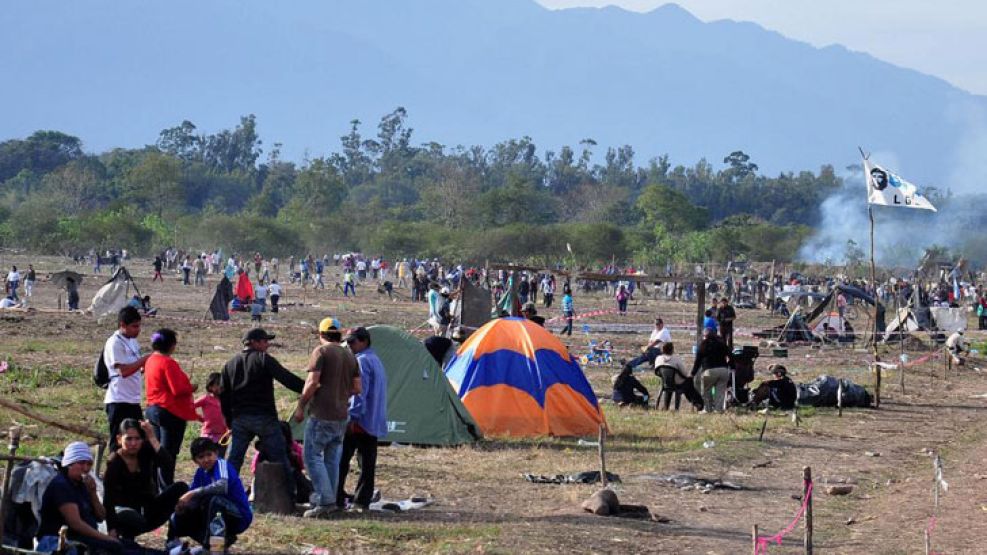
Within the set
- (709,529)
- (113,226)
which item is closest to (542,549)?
(709,529)

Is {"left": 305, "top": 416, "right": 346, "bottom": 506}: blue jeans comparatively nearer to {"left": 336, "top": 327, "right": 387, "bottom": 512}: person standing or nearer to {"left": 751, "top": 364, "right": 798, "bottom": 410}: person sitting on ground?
{"left": 336, "top": 327, "right": 387, "bottom": 512}: person standing

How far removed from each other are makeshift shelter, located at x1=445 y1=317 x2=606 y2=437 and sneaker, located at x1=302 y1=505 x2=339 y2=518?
234 inches

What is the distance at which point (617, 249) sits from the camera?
9012 centimetres

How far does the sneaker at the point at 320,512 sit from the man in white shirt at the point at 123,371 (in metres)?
1.70

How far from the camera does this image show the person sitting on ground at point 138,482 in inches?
384

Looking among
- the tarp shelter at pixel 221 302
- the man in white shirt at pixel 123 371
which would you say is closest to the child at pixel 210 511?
the man in white shirt at pixel 123 371

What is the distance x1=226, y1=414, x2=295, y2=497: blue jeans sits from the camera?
11227 mm

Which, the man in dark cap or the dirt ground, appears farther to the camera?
the man in dark cap

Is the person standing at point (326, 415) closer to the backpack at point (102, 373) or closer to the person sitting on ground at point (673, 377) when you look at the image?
the backpack at point (102, 373)

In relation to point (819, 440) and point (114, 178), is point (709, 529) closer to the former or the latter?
point (819, 440)

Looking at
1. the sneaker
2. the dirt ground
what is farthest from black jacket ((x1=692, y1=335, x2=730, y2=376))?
the sneaker

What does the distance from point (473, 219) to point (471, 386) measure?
9176 centimetres

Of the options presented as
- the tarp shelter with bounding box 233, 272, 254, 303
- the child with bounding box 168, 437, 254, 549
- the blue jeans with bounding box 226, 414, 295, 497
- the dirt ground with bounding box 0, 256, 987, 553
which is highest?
the tarp shelter with bounding box 233, 272, 254, 303

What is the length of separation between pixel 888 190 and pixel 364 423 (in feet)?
68.5
